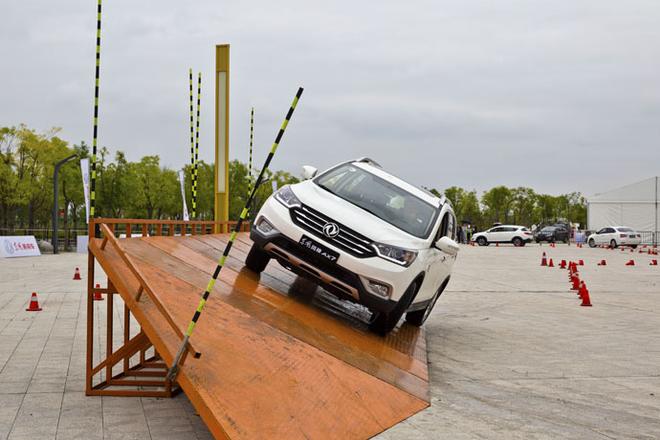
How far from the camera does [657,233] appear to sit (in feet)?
206

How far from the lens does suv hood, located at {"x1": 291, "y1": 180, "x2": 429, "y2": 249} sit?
26.5 feet

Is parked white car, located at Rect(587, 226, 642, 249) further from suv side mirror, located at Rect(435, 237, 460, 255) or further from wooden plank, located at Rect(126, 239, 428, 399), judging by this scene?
wooden plank, located at Rect(126, 239, 428, 399)

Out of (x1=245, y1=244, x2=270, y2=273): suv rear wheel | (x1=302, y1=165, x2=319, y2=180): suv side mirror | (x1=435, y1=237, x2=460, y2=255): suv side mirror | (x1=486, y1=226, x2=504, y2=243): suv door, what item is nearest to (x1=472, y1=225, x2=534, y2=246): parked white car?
(x1=486, y1=226, x2=504, y2=243): suv door

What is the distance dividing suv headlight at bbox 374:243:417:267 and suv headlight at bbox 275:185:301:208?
1110 mm

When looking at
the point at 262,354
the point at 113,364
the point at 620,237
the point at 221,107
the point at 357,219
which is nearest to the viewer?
the point at 262,354

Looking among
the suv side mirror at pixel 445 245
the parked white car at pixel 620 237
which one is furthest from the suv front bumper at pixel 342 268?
the parked white car at pixel 620 237

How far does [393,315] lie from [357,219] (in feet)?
3.74

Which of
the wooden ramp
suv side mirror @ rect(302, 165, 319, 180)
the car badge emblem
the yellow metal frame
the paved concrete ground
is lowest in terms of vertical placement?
the paved concrete ground

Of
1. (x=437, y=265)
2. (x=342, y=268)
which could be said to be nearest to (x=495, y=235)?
(x=437, y=265)

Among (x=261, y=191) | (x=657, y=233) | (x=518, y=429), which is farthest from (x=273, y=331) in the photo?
(x=261, y=191)

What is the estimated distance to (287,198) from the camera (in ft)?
28.5

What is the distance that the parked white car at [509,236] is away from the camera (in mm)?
59781

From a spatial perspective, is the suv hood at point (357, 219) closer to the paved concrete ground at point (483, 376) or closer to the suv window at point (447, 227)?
the suv window at point (447, 227)

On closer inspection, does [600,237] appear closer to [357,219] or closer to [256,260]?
[256,260]
